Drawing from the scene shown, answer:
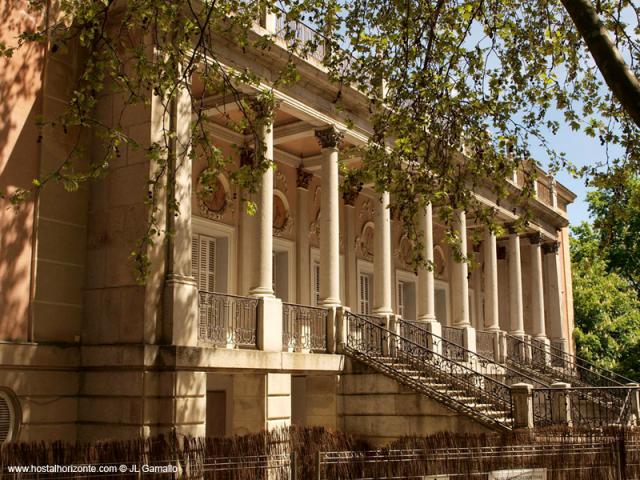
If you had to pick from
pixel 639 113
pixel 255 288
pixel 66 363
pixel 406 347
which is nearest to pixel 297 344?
pixel 255 288

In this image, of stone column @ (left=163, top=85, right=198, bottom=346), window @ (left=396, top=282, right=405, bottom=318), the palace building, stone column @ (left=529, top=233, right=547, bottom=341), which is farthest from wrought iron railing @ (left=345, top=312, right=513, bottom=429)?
stone column @ (left=529, top=233, right=547, bottom=341)

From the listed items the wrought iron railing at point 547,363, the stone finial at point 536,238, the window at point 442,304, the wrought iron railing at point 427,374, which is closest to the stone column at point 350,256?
the wrought iron railing at point 427,374

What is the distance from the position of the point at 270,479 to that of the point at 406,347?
9860 mm

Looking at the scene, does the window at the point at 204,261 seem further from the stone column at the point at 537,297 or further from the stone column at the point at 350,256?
the stone column at the point at 537,297

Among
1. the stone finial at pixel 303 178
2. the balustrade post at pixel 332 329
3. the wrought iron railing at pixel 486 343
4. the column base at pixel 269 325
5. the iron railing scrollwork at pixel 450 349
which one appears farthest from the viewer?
the wrought iron railing at pixel 486 343

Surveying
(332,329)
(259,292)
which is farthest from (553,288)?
(259,292)

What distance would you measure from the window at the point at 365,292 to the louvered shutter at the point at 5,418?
12162 mm

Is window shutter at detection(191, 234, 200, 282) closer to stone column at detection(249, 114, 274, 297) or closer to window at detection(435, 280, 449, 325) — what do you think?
stone column at detection(249, 114, 274, 297)

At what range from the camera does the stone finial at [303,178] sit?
20188 millimetres

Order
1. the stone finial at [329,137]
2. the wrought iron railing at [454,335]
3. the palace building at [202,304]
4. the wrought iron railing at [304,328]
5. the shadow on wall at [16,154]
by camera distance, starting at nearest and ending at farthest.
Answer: the shadow on wall at [16,154] < the palace building at [202,304] < the wrought iron railing at [304,328] < the stone finial at [329,137] < the wrought iron railing at [454,335]

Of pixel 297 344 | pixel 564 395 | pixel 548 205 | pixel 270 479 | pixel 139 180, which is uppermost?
pixel 548 205

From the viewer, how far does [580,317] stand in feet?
117

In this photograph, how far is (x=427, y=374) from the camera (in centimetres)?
1608

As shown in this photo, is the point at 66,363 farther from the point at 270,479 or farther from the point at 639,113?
the point at 639,113
